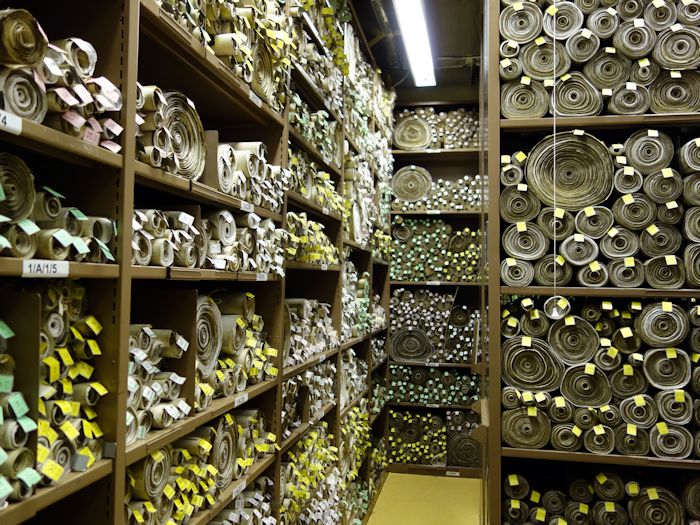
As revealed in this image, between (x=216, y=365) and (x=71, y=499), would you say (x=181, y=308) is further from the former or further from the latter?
(x=71, y=499)

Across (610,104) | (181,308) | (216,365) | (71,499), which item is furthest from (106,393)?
(610,104)

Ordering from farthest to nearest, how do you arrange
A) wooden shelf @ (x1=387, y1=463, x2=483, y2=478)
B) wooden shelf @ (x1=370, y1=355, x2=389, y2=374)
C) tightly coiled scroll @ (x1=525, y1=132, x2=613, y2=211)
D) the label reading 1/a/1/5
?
wooden shelf @ (x1=387, y1=463, x2=483, y2=478)
wooden shelf @ (x1=370, y1=355, x2=389, y2=374)
tightly coiled scroll @ (x1=525, y1=132, x2=613, y2=211)
the label reading 1/a/1/5

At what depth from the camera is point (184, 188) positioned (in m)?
2.23

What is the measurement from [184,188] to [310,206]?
1768mm

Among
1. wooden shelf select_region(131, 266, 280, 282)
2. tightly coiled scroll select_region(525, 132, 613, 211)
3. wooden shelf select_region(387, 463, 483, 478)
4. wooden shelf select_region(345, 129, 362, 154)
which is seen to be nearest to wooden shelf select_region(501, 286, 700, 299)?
tightly coiled scroll select_region(525, 132, 613, 211)

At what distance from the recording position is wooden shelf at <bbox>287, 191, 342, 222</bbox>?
11.9 feet

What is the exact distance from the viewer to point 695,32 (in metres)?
3.29

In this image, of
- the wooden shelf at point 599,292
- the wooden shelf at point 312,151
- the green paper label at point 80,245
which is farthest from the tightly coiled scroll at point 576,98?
the green paper label at point 80,245

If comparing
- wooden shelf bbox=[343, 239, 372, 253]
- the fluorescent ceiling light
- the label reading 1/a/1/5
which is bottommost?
the label reading 1/a/1/5

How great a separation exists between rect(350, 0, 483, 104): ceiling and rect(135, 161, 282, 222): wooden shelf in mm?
3759

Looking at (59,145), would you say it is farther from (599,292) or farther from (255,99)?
(599,292)

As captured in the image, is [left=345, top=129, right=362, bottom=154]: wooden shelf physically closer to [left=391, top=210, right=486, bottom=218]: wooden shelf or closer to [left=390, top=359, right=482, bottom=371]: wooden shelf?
[left=391, top=210, right=486, bottom=218]: wooden shelf

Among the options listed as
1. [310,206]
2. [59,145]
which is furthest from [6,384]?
[310,206]

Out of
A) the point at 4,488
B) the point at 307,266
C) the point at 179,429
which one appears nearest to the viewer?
the point at 4,488
